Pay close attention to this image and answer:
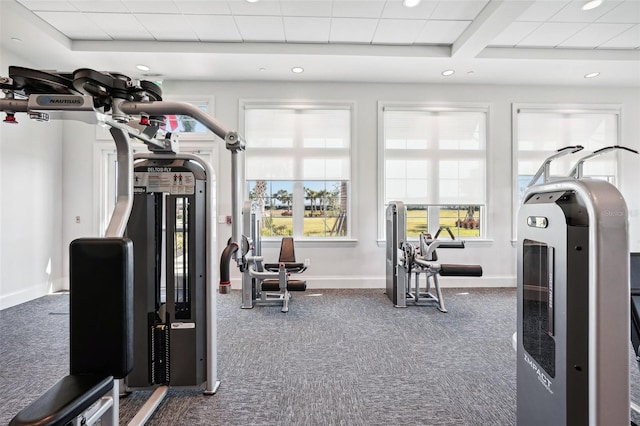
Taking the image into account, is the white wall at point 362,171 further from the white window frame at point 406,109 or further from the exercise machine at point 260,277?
the exercise machine at point 260,277

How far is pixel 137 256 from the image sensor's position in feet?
6.38

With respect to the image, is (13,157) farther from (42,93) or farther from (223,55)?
(42,93)

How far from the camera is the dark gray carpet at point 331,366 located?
1.90 metres

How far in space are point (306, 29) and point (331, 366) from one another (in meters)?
3.56

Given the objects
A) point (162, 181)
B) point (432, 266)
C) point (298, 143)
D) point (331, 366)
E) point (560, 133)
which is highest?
point (560, 133)

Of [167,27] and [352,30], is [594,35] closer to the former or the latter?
[352,30]

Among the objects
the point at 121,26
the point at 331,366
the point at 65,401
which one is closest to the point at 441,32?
the point at 121,26

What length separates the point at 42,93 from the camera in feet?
3.94

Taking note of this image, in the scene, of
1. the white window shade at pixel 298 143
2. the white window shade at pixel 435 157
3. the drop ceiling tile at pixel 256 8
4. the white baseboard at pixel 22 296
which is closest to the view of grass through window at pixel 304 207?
the white window shade at pixel 298 143

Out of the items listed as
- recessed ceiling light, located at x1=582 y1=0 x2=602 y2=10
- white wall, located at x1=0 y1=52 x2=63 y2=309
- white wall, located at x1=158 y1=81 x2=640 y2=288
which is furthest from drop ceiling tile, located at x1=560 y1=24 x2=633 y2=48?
white wall, located at x1=0 y1=52 x2=63 y2=309

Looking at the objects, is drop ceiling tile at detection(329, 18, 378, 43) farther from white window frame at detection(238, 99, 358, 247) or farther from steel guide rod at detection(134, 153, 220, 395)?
steel guide rod at detection(134, 153, 220, 395)

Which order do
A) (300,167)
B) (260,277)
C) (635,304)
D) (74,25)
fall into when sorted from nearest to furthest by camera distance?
(635,304)
(74,25)
(260,277)
(300,167)

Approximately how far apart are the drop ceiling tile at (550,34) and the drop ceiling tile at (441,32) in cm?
91

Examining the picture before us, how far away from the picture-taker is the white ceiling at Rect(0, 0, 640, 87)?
3.25 metres
